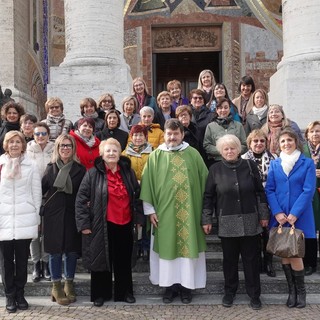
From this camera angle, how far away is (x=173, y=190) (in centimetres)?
499

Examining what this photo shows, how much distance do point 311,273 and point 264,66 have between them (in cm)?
895

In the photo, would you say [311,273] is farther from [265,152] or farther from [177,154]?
[177,154]

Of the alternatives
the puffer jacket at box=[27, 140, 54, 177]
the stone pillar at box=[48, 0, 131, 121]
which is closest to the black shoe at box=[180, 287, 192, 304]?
the puffer jacket at box=[27, 140, 54, 177]

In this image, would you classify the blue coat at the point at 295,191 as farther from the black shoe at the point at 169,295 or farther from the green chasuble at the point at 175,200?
the black shoe at the point at 169,295

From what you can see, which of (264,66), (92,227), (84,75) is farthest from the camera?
(264,66)

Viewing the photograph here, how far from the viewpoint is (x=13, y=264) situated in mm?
4895

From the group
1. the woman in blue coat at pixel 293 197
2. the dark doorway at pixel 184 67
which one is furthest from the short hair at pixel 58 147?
the dark doorway at pixel 184 67

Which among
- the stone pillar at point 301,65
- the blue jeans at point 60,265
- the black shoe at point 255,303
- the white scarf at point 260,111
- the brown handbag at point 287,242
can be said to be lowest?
the black shoe at point 255,303

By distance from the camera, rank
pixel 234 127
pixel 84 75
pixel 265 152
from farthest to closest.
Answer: pixel 84 75 → pixel 234 127 → pixel 265 152

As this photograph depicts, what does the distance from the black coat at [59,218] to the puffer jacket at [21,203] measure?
0.10 metres

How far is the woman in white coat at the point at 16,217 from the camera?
4.82 metres

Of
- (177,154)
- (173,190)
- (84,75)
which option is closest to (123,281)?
(173,190)

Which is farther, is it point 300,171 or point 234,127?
point 234,127

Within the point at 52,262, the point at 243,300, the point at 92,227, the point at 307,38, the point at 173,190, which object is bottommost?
the point at 243,300
